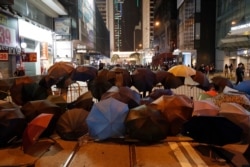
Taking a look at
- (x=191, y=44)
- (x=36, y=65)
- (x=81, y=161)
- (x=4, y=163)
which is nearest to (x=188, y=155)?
(x=81, y=161)

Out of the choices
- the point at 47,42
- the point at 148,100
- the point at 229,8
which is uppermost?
the point at 229,8

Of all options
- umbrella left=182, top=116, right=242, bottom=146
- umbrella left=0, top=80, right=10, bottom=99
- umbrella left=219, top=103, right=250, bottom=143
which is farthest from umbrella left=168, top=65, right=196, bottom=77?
umbrella left=0, top=80, right=10, bottom=99

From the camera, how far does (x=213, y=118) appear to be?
6.56m

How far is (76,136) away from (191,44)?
56891mm

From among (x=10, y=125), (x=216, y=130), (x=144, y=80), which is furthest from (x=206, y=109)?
(x=144, y=80)

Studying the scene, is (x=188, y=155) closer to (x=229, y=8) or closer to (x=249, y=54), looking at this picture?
(x=249, y=54)

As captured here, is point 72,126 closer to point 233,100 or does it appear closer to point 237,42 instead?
point 233,100

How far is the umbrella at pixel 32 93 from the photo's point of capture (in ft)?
37.0

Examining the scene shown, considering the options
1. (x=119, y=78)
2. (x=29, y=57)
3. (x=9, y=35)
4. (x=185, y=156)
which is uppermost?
(x=9, y=35)

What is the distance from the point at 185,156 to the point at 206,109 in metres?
1.22

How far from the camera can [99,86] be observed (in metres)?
11.8

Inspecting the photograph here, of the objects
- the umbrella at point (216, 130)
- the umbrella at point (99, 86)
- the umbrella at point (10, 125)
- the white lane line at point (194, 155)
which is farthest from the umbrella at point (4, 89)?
the umbrella at point (216, 130)

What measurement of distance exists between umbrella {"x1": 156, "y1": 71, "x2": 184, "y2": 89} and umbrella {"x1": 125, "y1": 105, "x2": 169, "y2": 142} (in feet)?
16.5

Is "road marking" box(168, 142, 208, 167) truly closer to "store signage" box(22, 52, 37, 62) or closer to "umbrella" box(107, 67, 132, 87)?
"umbrella" box(107, 67, 132, 87)
